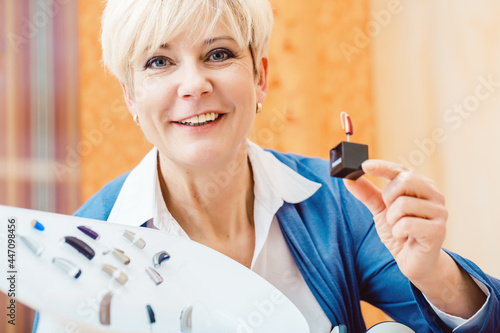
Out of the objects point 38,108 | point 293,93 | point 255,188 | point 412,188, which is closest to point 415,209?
point 412,188

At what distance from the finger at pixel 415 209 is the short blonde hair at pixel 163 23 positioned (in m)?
0.43

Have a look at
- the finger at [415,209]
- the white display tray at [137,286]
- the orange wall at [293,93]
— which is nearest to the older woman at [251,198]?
the finger at [415,209]

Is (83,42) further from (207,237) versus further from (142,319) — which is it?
(142,319)

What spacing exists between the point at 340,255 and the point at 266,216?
0.17 meters

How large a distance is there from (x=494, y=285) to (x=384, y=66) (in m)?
1.53

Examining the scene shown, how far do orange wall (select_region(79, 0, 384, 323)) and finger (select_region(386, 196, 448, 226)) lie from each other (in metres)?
1.51

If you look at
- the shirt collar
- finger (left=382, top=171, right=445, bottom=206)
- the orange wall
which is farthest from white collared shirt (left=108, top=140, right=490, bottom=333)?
the orange wall

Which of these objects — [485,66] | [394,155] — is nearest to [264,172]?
[485,66]

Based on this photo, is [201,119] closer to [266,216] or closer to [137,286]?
[266,216]

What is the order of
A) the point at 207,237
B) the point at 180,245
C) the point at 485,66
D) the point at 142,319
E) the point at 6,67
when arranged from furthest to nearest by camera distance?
1. the point at 6,67
2. the point at 485,66
3. the point at 207,237
4. the point at 180,245
5. the point at 142,319

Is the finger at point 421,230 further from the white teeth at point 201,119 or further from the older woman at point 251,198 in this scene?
the white teeth at point 201,119

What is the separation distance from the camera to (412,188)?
70 centimetres

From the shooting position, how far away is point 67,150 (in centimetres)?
221

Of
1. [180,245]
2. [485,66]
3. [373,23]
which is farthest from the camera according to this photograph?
[373,23]
